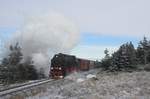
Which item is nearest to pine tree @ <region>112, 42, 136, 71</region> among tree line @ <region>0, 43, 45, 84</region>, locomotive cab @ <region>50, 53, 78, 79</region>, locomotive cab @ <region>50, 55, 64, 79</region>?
locomotive cab @ <region>50, 53, 78, 79</region>

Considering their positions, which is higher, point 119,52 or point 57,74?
point 119,52

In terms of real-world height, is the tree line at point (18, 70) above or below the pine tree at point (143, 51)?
below

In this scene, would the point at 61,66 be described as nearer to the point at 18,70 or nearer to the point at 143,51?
the point at 18,70

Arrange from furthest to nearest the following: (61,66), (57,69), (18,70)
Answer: (18,70) → (61,66) → (57,69)

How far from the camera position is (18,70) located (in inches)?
1970

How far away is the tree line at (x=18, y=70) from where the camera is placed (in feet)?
162

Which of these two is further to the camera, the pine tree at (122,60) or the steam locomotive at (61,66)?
the pine tree at (122,60)

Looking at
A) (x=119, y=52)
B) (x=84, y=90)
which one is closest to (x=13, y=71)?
(x=119, y=52)

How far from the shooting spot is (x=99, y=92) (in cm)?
1786

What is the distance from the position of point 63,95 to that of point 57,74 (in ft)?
64.1

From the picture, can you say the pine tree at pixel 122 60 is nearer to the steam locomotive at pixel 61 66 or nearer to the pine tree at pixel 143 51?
the steam locomotive at pixel 61 66

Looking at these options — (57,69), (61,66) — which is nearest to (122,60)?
(61,66)

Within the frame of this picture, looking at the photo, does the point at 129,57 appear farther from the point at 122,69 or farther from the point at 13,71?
the point at 13,71

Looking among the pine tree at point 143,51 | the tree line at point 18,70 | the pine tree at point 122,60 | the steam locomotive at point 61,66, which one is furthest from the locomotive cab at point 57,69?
the pine tree at point 143,51
